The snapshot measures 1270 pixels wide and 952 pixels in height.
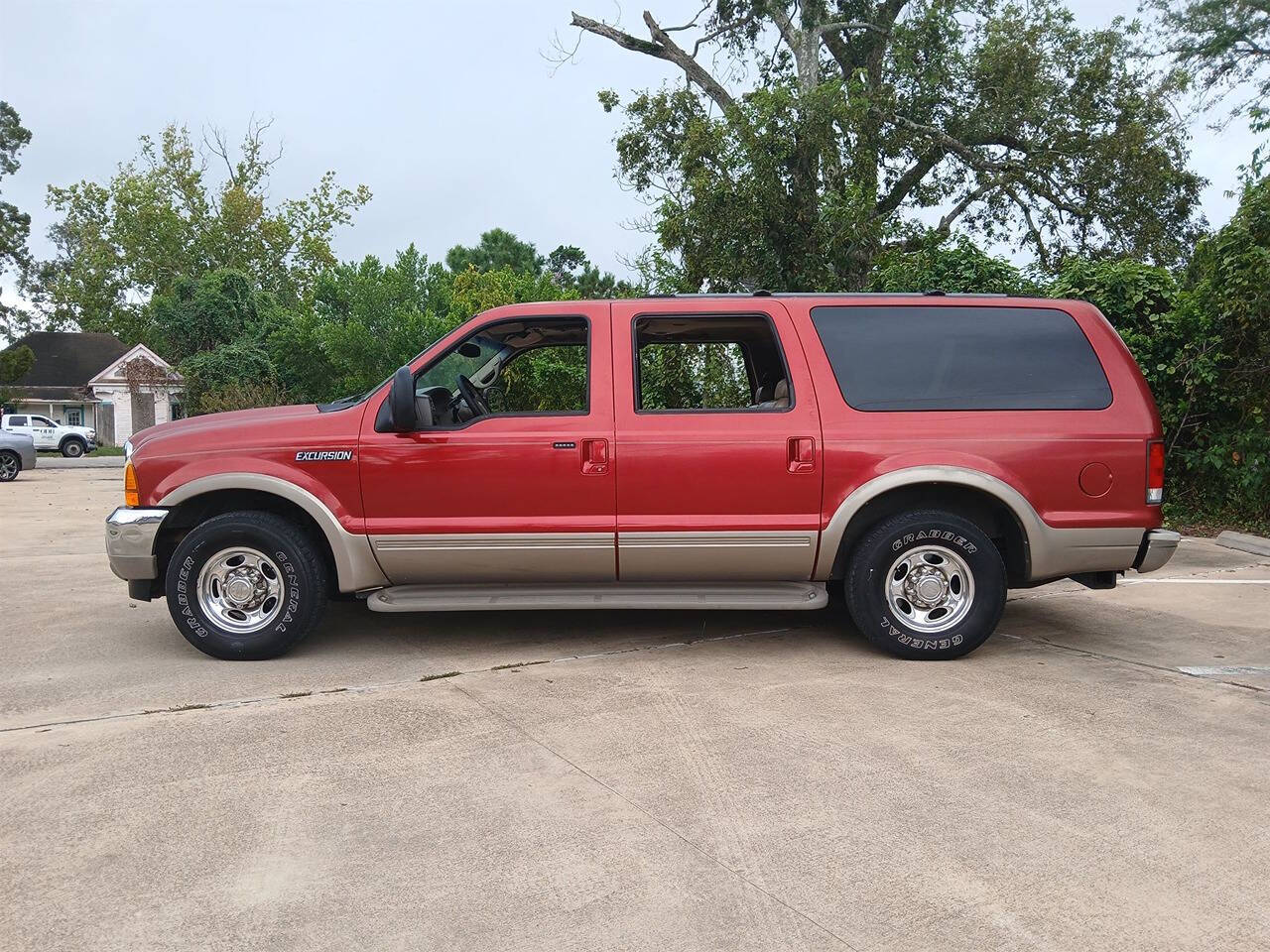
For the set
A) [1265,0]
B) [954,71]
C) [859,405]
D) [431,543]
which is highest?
[1265,0]

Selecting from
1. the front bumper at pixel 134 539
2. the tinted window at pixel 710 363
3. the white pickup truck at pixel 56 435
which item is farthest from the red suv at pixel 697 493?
the white pickup truck at pixel 56 435

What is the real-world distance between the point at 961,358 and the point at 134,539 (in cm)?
455

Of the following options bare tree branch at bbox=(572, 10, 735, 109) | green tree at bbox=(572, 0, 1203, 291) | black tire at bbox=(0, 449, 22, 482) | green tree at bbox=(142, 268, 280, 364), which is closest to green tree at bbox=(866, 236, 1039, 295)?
green tree at bbox=(572, 0, 1203, 291)

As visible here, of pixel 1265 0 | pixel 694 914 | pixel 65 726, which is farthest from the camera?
pixel 1265 0

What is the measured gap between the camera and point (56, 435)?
3741 centimetres

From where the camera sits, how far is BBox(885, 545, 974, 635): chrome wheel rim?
5.46 m

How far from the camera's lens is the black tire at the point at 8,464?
69.0 ft

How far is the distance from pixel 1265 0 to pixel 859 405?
26.0 metres

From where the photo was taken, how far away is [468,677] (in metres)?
5.16

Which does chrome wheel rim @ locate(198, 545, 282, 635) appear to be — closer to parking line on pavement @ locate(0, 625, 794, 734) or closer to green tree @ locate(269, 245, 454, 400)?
parking line on pavement @ locate(0, 625, 794, 734)

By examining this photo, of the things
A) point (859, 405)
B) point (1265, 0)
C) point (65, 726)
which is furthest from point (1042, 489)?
point (1265, 0)

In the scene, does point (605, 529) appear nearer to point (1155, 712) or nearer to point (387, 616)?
point (387, 616)

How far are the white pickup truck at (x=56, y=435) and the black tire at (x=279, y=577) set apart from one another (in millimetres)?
36802

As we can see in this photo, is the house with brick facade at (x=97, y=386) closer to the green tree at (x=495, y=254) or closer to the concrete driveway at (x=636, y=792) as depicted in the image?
the green tree at (x=495, y=254)
